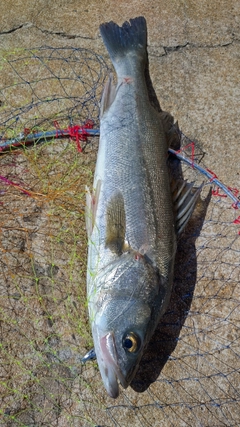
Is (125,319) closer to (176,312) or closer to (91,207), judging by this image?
(176,312)

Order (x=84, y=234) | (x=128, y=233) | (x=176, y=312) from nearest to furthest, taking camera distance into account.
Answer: (x=128, y=233) < (x=176, y=312) < (x=84, y=234)

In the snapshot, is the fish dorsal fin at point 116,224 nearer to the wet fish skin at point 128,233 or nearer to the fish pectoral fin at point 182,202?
the wet fish skin at point 128,233

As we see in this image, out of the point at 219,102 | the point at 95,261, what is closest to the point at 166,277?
the point at 95,261

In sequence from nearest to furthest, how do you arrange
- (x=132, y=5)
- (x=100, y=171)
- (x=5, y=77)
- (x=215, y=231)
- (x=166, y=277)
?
(x=166, y=277), (x=100, y=171), (x=215, y=231), (x=5, y=77), (x=132, y=5)

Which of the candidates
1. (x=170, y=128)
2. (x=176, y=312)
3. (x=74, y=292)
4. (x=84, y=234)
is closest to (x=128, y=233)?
(x=84, y=234)

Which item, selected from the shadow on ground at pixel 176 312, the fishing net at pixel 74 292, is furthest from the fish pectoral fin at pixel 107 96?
the shadow on ground at pixel 176 312

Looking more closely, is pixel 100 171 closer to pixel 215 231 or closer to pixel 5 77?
pixel 215 231
